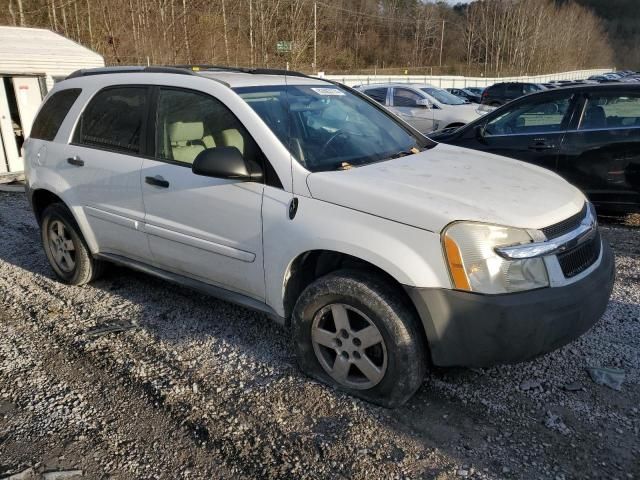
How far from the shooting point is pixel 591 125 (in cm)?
603

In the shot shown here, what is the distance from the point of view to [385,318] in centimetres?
265

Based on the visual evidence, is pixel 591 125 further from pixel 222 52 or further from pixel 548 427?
pixel 222 52

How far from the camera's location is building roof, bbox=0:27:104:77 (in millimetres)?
9820

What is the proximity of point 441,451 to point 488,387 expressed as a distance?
0.66 meters

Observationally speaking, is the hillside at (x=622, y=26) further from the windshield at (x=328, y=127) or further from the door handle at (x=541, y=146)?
the windshield at (x=328, y=127)

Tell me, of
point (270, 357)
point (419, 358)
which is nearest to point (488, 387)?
point (419, 358)

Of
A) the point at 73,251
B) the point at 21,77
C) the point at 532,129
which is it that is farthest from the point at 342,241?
the point at 21,77

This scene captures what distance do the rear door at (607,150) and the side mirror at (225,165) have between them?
14.5 feet

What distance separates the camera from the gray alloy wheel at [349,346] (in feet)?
9.20

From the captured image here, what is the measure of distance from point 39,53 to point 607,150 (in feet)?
32.5

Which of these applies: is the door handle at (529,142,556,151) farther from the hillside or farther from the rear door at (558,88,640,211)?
the hillside

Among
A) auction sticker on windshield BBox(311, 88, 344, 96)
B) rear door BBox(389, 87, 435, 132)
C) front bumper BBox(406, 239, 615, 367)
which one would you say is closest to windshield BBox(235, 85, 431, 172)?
auction sticker on windshield BBox(311, 88, 344, 96)

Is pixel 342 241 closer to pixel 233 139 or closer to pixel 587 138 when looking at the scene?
pixel 233 139

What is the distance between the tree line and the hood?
2709 centimetres
